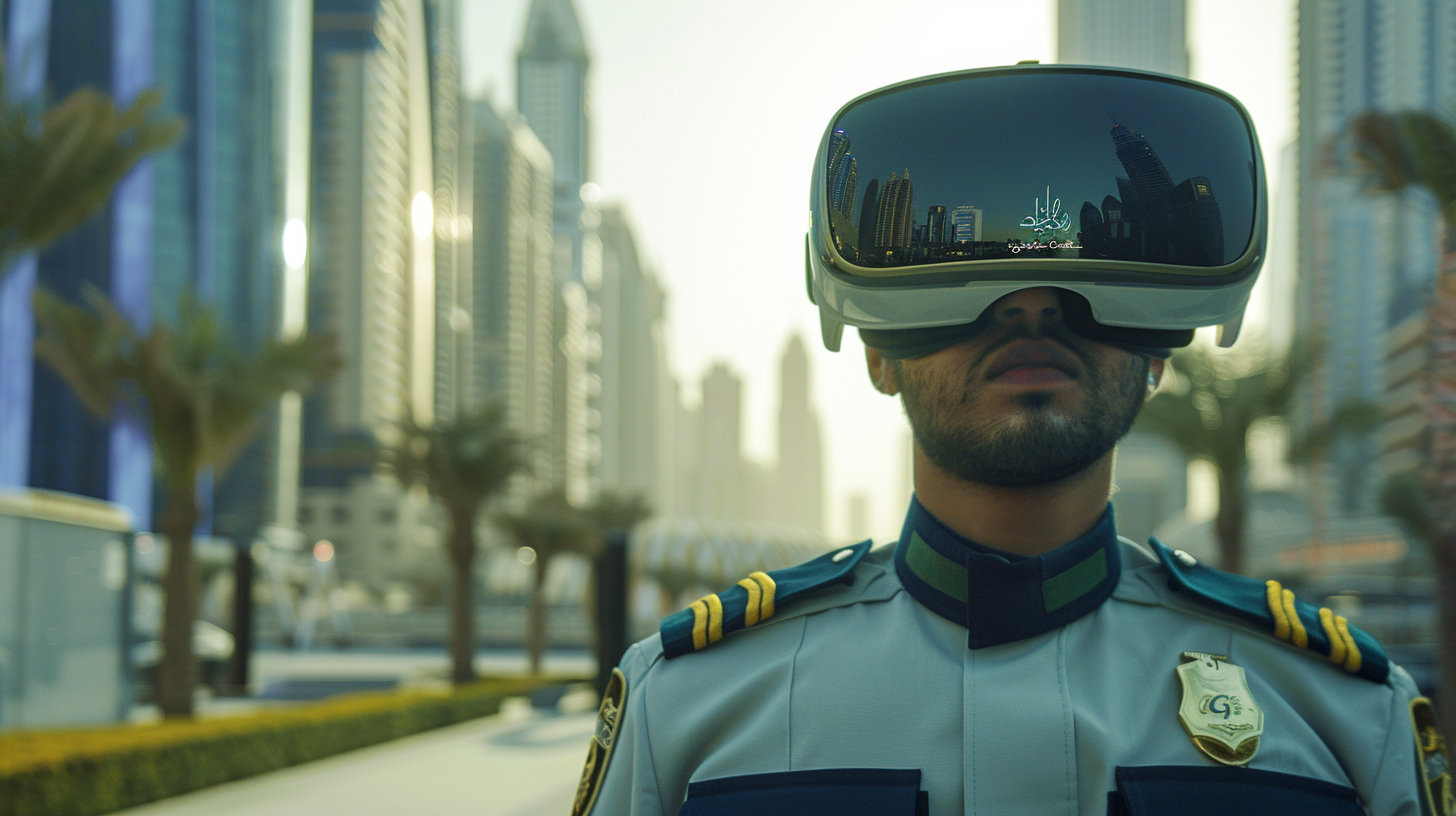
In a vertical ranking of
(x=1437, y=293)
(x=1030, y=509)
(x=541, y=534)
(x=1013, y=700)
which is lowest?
(x=541, y=534)

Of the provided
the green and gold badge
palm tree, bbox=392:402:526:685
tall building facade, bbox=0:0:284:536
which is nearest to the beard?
the green and gold badge

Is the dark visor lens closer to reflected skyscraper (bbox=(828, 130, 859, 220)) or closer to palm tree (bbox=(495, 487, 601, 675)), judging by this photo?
reflected skyscraper (bbox=(828, 130, 859, 220))

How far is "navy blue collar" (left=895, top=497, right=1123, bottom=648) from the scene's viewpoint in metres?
1.55

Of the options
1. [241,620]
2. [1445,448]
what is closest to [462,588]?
[241,620]

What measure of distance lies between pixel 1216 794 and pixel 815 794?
0.47 m

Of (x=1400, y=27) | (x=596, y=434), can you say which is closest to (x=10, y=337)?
(x=1400, y=27)

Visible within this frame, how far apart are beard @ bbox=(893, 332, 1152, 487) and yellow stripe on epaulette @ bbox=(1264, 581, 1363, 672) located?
33 centimetres

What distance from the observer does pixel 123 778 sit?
9609 millimetres

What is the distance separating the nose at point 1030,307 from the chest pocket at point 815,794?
570 millimetres

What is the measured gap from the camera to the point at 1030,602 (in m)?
1.55

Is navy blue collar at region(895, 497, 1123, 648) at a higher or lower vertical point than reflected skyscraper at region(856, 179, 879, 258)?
lower

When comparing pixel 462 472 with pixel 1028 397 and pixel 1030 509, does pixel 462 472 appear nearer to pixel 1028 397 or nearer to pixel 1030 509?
pixel 1030 509

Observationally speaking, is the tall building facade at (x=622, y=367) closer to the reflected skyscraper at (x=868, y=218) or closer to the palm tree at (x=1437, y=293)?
the palm tree at (x=1437, y=293)

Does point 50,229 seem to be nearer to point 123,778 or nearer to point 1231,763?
point 123,778
